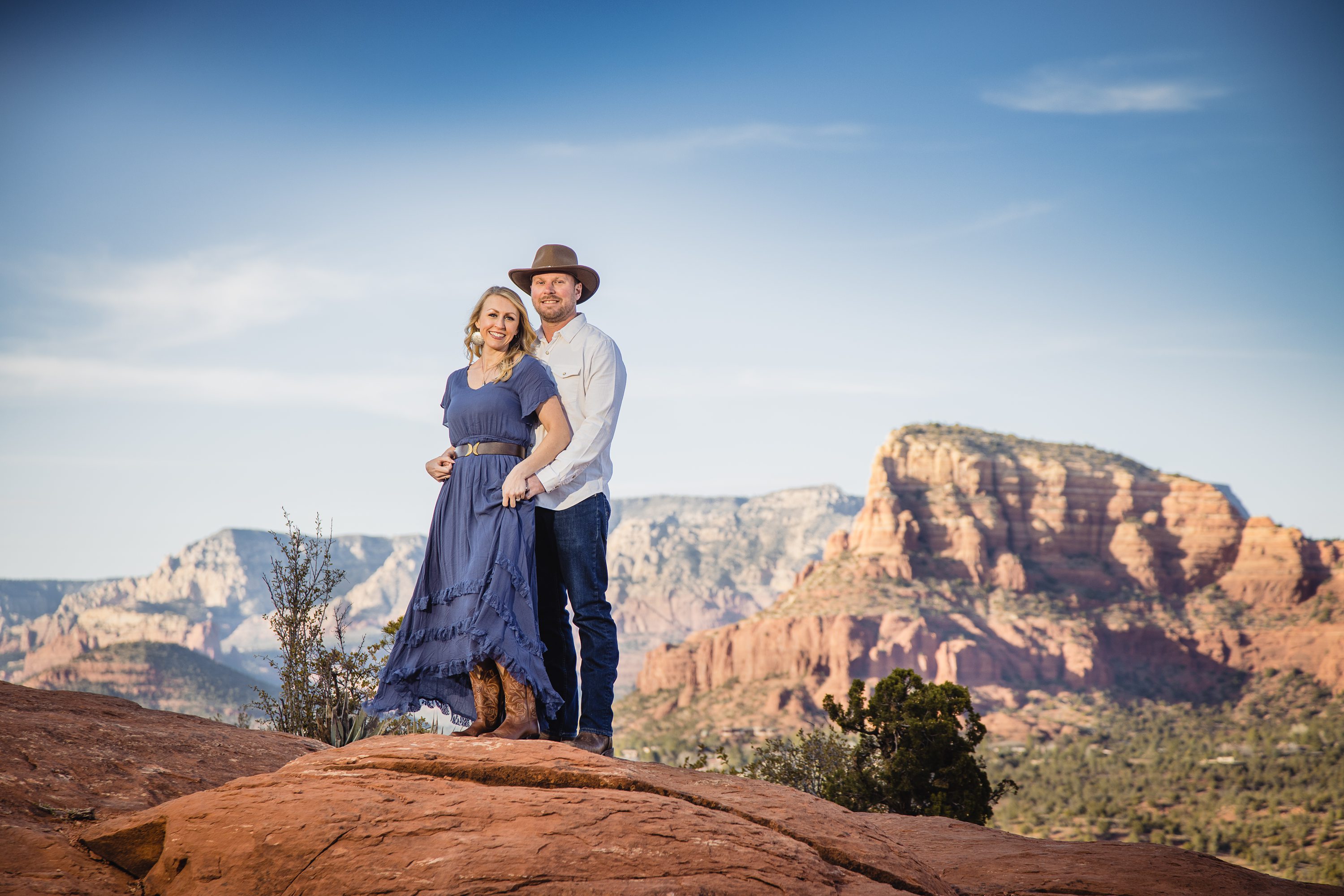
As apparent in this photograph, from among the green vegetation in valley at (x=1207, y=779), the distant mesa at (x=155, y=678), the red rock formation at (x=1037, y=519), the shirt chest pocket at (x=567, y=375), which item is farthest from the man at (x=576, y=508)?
the red rock formation at (x=1037, y=519)

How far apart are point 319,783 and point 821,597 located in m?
88.4

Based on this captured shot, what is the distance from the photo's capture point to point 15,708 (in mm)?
6996

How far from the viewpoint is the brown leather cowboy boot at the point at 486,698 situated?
6.04 m

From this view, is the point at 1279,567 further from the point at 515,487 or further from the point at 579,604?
the point at 515,487

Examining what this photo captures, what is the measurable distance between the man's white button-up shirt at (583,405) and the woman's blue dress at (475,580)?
7.5 inches

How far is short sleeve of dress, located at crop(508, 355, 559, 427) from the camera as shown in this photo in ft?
20.7

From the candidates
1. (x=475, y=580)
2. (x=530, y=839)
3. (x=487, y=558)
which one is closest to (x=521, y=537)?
(x=487, y=558)

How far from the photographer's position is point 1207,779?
1966 inches

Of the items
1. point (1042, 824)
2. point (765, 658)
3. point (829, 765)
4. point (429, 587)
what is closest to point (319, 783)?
point (429, 587)

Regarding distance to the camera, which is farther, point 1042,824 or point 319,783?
point 1042,824

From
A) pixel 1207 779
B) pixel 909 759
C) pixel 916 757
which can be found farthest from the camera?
pixel 1207 779

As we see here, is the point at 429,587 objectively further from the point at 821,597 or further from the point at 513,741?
the point at 821,597

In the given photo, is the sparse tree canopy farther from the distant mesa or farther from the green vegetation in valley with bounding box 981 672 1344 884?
the distant mesa

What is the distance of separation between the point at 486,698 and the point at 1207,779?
55.0 metres
